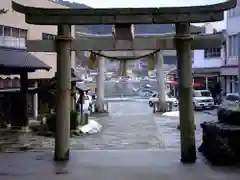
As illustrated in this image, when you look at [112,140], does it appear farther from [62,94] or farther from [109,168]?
[109,168]

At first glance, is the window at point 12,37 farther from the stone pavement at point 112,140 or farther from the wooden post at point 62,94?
the wooden post at point 62,94

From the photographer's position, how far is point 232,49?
135 feet

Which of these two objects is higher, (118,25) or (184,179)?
(118,25)

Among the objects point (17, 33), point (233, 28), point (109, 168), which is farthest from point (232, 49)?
point (109, 168)

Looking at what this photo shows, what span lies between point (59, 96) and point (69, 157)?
2.23 metres

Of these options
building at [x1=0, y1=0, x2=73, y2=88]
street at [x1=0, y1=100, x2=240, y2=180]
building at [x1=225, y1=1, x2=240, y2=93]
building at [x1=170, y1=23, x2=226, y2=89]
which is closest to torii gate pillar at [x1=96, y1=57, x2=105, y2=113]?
building at [x1=0, y1=0, x2=73, y2=88]

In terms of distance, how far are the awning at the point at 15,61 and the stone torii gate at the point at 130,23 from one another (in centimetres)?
958

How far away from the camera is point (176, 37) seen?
46.0 ft

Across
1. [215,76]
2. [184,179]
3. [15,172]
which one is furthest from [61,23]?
[215,76]

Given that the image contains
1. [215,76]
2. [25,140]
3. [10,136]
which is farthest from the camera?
[215,76]

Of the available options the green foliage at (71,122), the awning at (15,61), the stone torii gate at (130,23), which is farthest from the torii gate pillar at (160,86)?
the stone torii gate at (130,23)

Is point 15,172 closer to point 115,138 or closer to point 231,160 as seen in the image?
point 231,160

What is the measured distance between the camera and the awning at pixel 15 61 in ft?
78.8

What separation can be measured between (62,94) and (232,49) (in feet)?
99.5
